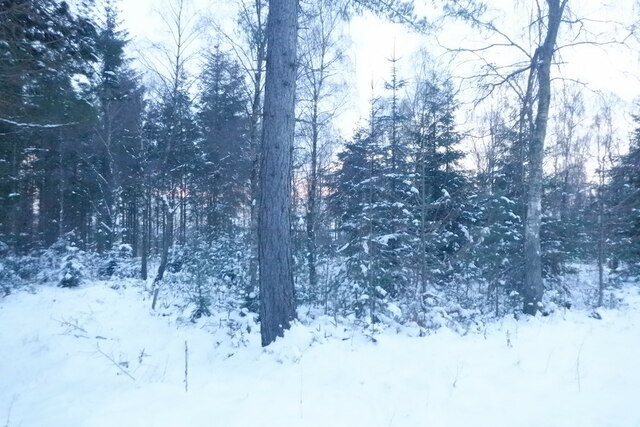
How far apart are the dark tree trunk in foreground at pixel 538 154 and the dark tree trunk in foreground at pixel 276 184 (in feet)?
22.0

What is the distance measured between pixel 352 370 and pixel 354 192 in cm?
938

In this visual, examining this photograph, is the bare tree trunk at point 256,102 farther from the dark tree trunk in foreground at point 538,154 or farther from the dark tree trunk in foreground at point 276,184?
the dark tree trunk in foreground at point 538,154

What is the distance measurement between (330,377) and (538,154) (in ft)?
25.9

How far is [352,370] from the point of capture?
4664 millimetres

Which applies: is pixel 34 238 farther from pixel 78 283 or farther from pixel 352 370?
pixel 352 370

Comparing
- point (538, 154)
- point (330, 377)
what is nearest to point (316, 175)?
point (538, 154)

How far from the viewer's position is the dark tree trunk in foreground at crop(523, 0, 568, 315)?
9031 millimetres

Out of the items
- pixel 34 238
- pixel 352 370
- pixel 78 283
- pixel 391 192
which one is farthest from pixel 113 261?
pixel 352 370

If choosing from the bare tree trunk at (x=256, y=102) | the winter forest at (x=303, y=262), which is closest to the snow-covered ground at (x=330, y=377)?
the winter forest at (x=303, y=262)

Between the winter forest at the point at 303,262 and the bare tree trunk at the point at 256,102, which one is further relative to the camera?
the bare tree trunk at the point at 256,102

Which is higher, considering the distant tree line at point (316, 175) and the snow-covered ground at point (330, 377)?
the distant tree line at point (316, 175)

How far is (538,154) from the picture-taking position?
913 cm

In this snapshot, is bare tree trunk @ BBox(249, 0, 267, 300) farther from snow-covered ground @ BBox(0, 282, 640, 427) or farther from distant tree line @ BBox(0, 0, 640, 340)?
snow-covered ground @ BBox(0, 282, 640, 427)

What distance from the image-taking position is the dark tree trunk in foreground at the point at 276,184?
5762 mm
